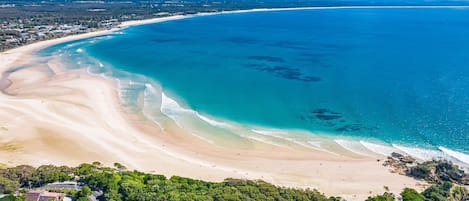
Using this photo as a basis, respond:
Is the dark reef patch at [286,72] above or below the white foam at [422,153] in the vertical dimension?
above

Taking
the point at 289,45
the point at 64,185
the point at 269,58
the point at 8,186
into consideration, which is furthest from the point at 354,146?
the point at 289,45

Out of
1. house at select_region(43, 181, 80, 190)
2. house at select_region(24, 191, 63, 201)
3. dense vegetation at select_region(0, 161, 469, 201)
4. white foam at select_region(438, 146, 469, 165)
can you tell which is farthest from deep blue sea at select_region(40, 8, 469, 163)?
house at select_region(24, 191, 63, 201)

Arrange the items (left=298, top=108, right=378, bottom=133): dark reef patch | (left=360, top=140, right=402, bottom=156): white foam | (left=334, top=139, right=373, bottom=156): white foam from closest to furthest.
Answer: (left=360, top=140, right=402, bottom=156): white foam < (left=334, top=139, right=373, bottom=156): white foam < (left=298, top=108, right=378, bottom=133): dark reef patch

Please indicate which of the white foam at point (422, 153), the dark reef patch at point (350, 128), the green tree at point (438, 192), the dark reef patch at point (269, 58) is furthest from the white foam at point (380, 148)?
the dark reef patch at point (269, 58)

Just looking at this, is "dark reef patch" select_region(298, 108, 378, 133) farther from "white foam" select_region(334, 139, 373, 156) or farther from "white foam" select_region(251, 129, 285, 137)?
"white foam" select_region(251, 129, 285, 137)

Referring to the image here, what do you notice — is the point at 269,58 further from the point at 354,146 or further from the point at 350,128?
the point at 354,146

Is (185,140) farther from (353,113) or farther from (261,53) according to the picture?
(261,53)

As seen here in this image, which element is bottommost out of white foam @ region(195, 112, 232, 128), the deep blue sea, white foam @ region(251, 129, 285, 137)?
white foam @ region(251, 129, 285, 137)

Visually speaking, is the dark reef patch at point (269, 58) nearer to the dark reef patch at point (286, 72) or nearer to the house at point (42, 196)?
the dark reef patch at point (286, 72)
